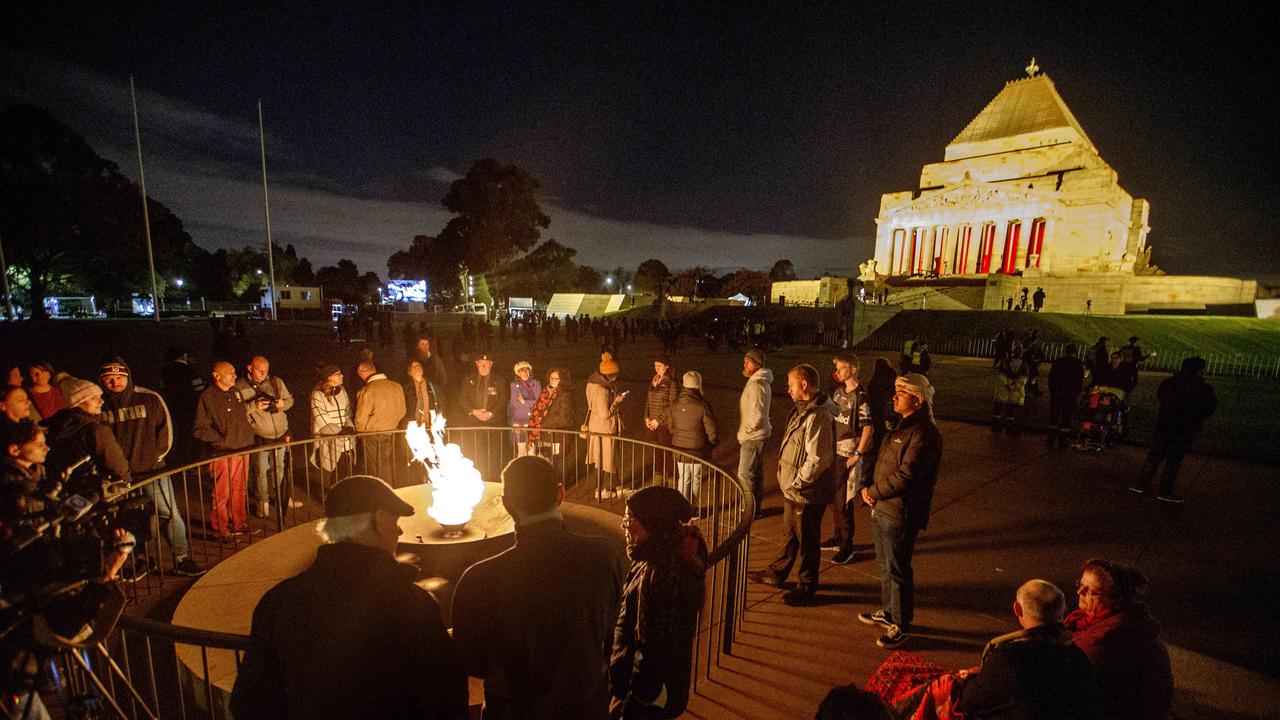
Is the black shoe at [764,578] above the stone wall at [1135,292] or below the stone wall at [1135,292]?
below

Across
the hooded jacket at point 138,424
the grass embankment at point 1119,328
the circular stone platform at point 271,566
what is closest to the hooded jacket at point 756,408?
the circular stone platform at point 271,566

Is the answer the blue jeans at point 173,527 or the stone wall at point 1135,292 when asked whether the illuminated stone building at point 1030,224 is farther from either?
the blue jeans at point 173,527

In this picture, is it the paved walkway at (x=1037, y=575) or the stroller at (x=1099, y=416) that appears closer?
the paved walkway at (x=1037, y=575)

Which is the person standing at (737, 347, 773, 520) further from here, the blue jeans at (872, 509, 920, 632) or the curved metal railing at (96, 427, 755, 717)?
the blue jeans at (872, 509, 920, 632)

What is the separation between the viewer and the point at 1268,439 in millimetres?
11516

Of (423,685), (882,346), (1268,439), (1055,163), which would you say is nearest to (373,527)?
(423,685)

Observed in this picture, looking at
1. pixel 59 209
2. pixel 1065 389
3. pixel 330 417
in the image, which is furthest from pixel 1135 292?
pixel 59 209

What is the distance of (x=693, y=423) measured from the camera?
688 cm

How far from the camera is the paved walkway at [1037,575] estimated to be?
13.2 feet

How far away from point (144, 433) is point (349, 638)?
217 inches

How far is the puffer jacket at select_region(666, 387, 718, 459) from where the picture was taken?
6.82 m

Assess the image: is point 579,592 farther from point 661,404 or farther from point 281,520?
point 281,520

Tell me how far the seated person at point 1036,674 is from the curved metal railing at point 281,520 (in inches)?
53.4

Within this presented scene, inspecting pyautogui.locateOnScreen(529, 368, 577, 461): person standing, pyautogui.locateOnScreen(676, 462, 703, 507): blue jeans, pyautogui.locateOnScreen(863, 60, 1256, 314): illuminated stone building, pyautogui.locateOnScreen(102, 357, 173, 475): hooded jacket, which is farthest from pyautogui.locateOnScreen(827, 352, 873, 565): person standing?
pyautogui.locateOnScreen(863, 60, 1256, 314): illuminated stone building
